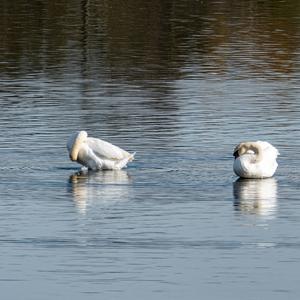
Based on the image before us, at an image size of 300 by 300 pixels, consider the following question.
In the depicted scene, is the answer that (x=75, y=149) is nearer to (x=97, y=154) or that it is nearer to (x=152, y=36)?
(x=97, y=154)

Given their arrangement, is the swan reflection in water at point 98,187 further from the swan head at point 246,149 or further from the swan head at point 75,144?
the swan head at point 246,149

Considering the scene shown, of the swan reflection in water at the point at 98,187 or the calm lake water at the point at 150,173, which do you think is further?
the swan reflection in water at the point at 98,187

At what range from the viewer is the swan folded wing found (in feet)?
69.3

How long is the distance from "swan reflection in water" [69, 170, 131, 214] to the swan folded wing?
0.66ft

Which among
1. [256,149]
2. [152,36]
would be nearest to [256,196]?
[256,149]

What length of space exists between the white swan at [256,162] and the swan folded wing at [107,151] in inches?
55.4

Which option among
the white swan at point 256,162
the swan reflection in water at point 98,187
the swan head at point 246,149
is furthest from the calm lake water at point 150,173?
the swan head at point 246,149

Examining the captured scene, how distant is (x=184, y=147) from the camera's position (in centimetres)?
2288

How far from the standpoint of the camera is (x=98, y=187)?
20125 mm

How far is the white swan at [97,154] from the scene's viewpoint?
2111 cm

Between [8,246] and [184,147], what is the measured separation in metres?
6.45

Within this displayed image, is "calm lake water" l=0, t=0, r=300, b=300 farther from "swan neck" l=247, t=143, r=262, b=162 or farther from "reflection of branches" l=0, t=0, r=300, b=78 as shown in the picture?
"swan neck" l=247, t=143, r=262, b=162

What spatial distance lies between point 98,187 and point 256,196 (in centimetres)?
185

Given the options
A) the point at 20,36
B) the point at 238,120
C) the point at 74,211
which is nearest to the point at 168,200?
the point at 74,211
